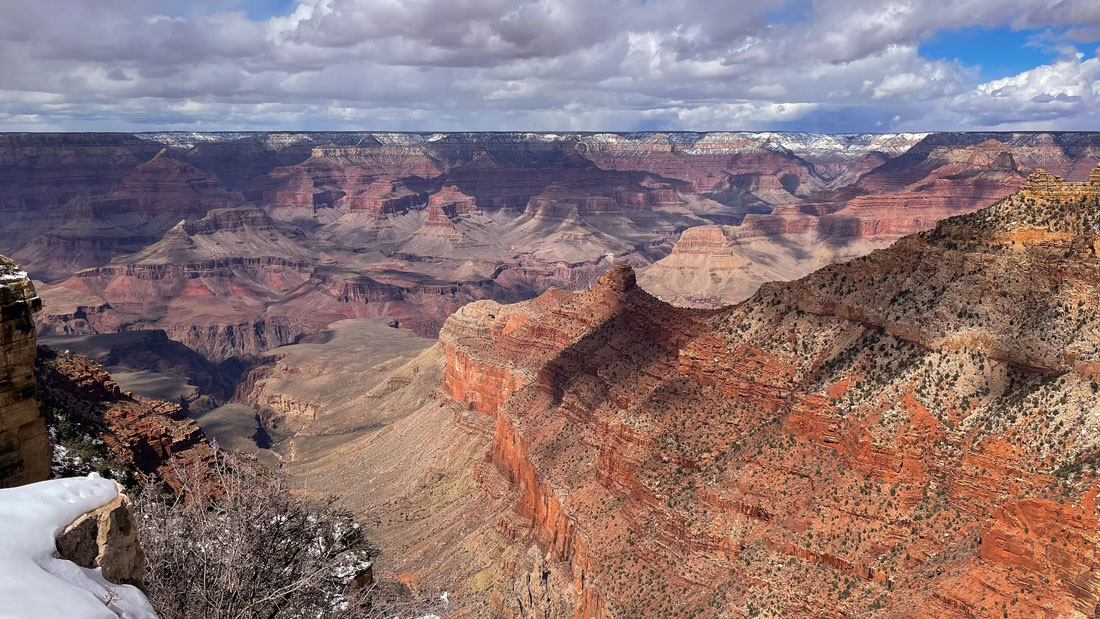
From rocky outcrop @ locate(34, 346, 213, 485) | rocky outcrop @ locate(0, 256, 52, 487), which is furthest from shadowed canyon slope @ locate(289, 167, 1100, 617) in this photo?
rocky outcrop @ locate(0, 256, 52, 487)

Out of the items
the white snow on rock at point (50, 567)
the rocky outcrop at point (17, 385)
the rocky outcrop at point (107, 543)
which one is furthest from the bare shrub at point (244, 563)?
the white snow on rock at point (50, 567)

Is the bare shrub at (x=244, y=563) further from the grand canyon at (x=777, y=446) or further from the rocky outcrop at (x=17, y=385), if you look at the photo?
the grand canyon at (x=777, y=446)

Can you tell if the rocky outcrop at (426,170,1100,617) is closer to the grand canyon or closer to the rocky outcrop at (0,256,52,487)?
the grand canyon

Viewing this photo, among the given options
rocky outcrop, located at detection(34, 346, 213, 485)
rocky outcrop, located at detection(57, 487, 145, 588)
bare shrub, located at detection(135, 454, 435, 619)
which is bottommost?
rocky outcrop, located at detection(34, 346, 213, 485)

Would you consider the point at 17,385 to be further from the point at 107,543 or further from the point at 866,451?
the point at 866,451

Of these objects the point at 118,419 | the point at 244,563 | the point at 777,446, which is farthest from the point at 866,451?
the point at 118,419
